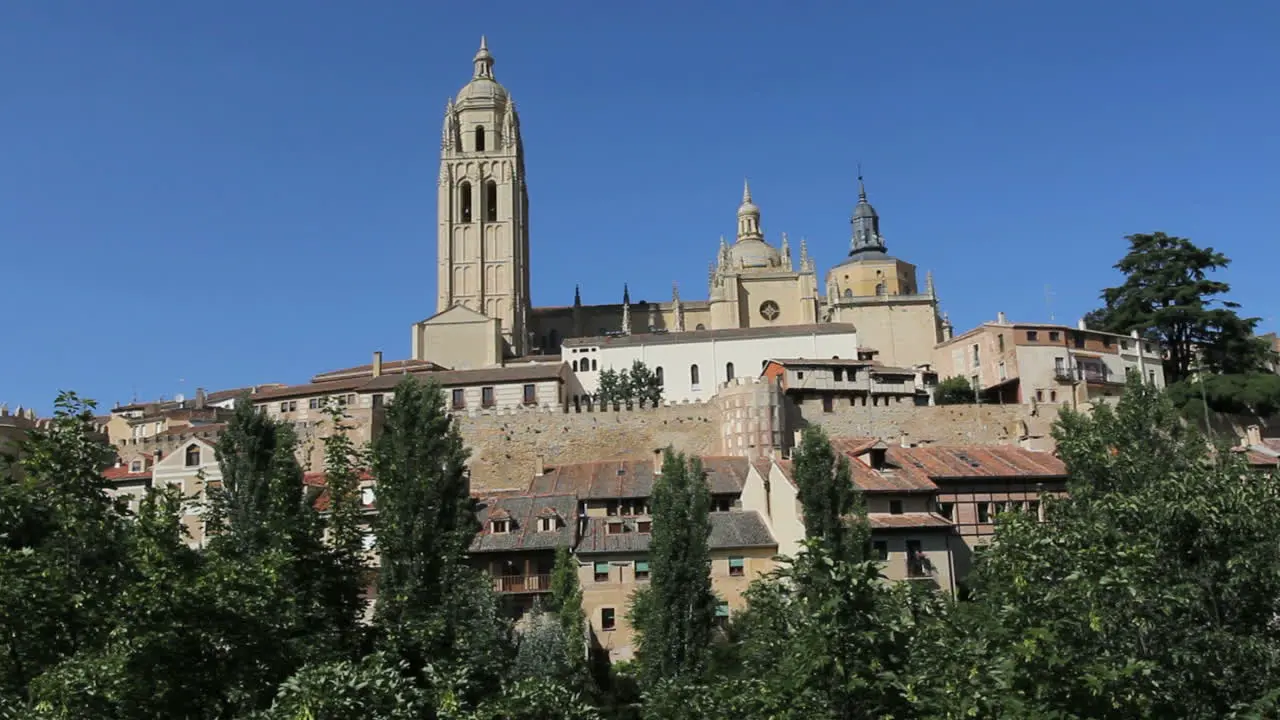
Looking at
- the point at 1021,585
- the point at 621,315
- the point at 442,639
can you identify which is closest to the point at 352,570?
the point at 442,639

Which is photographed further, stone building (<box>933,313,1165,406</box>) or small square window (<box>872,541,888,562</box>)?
stone building (<box>933,313,1165,406</box>)

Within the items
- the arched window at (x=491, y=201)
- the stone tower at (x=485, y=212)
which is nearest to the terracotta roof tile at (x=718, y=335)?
the stone tower at (x=485, y=212)

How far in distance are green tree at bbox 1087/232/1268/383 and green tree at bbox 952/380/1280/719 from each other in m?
47.3

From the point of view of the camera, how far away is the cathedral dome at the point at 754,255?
11806 cm

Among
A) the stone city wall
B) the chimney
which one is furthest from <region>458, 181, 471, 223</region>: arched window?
the chimney

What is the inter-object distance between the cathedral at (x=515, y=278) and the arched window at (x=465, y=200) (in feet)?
0.33

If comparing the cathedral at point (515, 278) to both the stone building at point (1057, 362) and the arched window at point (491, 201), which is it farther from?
the stone building at point (1057, 362)

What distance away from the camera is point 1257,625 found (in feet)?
81.3

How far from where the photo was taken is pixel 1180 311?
2813 inches

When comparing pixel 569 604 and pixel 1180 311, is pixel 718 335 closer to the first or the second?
pixel 1180 311

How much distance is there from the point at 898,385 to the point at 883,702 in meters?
53.1

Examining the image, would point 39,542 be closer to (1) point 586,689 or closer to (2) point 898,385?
(1) point 586,689

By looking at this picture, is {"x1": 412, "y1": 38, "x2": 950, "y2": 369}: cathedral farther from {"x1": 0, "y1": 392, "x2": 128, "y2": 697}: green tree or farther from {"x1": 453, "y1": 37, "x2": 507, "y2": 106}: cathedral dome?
{"x1": 0, "y1": 392, "x2": 128, "y2": 697}: green tree

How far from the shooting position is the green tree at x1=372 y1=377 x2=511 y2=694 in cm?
2428
